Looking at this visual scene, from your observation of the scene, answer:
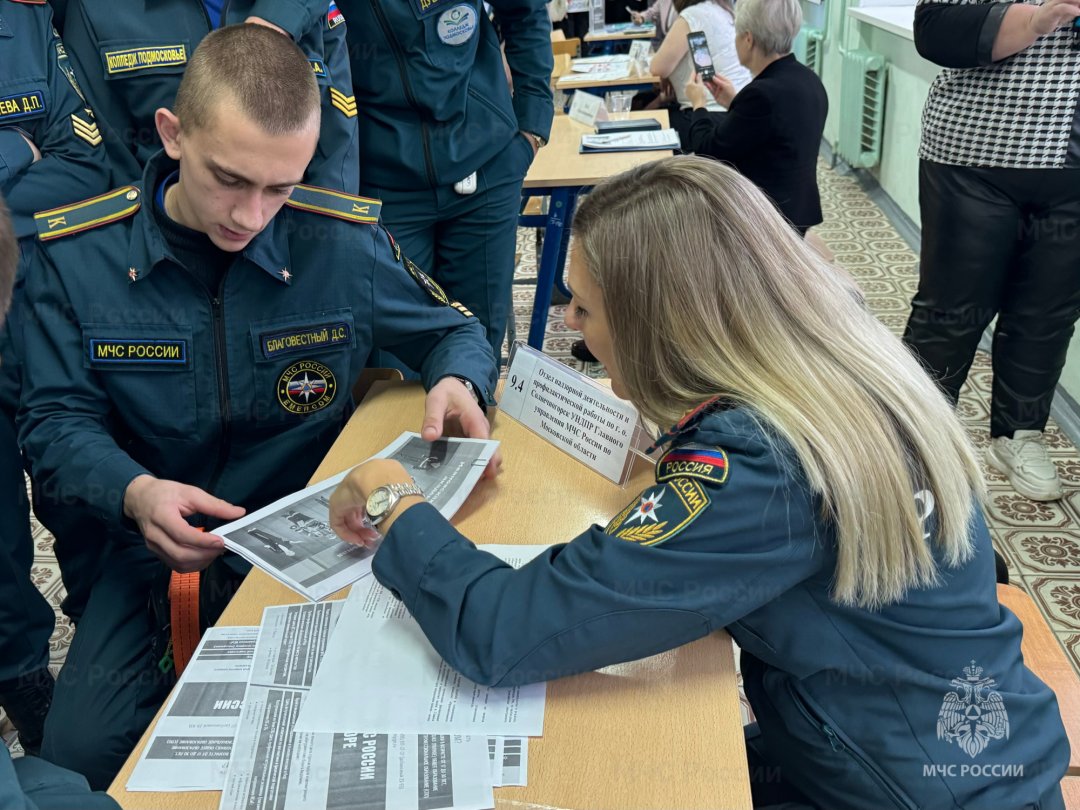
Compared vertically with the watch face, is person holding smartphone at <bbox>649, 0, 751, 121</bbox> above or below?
above

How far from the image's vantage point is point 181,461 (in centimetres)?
148

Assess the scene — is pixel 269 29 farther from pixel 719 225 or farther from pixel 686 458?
pixel 686 458

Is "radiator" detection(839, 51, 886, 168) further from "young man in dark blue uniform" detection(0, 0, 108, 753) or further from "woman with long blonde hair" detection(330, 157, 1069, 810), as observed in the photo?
"woman with long blonde hair" detection(330, 157, 1069, 810)

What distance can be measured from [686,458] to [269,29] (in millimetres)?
963

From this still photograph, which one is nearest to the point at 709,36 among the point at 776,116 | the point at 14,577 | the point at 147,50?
the point at 776,116

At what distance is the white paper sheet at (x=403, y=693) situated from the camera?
0.85 metres

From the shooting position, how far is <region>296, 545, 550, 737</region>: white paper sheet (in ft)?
2.78

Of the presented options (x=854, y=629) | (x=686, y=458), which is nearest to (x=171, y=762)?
(x=686, y=458)

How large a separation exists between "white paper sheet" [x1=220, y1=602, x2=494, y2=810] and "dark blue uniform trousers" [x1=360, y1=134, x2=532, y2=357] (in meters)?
1.47

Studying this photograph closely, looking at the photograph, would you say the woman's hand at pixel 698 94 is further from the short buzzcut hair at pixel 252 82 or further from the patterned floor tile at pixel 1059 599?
the short buzzcut hair at pixel 252 82

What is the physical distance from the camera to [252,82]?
4.23ft

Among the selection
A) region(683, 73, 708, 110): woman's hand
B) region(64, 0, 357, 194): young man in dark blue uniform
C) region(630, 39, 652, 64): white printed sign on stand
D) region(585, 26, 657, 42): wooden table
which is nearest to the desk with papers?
region(585, 26, 657, 42): wooden table

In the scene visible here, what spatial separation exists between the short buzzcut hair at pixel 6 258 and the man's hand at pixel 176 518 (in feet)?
1.18

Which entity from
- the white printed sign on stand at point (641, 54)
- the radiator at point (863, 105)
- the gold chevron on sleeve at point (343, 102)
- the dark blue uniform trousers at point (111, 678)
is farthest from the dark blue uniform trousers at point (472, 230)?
the radiator at point (863, 105)
